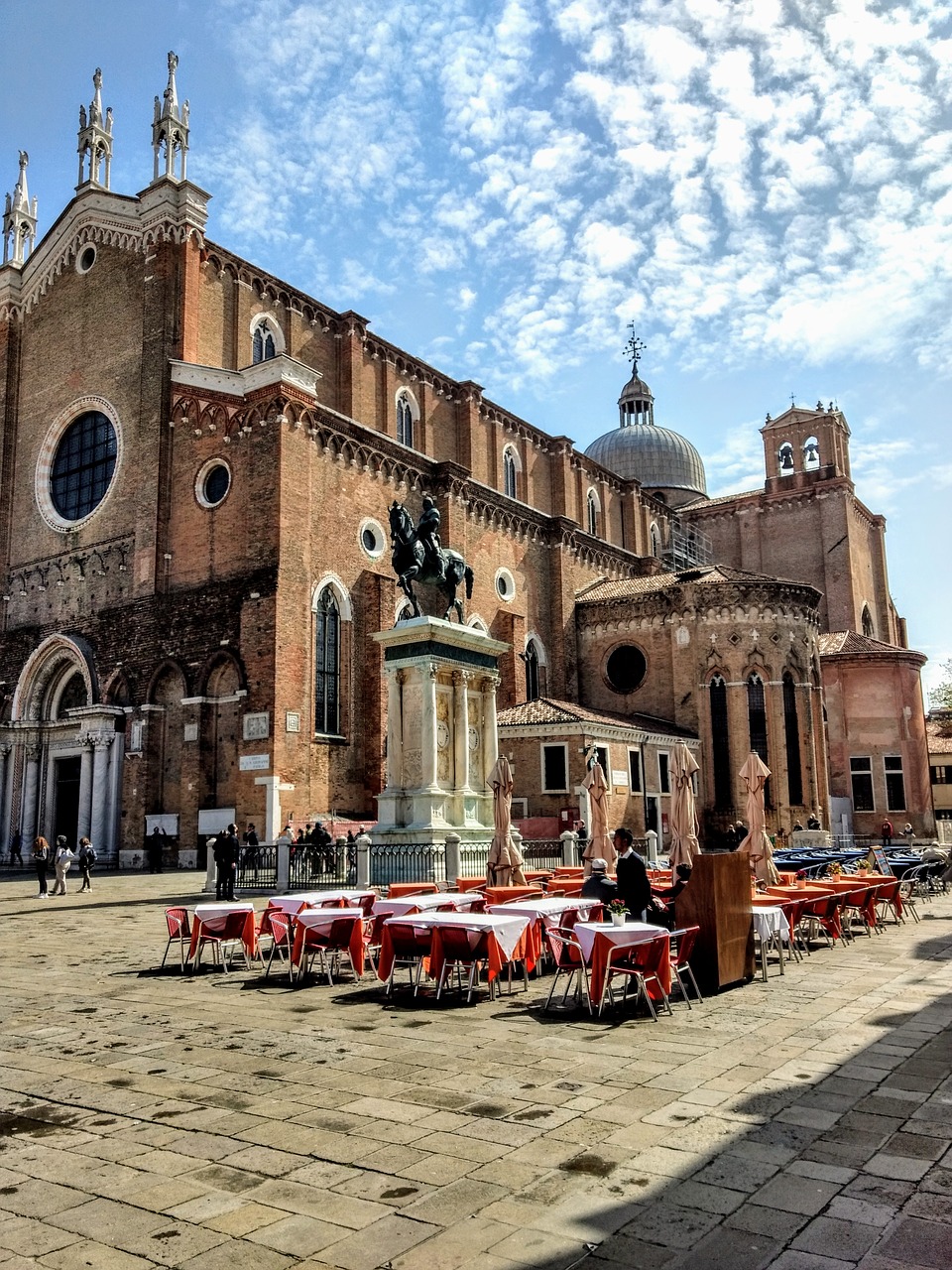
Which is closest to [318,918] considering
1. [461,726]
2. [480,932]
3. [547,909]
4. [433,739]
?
A: [480,932]

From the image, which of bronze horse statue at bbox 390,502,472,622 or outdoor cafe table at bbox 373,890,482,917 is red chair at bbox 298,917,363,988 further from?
bronze horse statue at bbox 390,502,472,622

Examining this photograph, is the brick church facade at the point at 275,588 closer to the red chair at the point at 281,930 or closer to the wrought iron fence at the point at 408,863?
the wrought iron fence at the point at 408,863

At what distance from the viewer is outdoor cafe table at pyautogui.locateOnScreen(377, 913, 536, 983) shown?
866 centimetres

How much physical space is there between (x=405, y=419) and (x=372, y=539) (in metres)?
7.15

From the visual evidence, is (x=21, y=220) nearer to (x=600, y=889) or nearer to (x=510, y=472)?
(x=510, y=472)

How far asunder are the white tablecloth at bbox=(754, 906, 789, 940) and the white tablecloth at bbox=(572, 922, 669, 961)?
2.08m

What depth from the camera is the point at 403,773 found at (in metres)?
18.9

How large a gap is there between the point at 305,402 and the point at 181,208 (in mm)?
7161

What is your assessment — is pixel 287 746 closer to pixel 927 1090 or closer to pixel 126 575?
pixel 126 575

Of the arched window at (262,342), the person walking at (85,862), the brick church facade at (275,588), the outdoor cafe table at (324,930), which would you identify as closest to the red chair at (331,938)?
the outdoor cafe table at (324,930)

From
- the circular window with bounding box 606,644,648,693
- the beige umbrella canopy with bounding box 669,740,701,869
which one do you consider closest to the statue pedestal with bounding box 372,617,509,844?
the beige umbrella canopy with bounding box 669,740,701,869

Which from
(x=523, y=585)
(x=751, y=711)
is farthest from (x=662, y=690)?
(x=523, y=585)

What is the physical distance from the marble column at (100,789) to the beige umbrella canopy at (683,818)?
52.5ft

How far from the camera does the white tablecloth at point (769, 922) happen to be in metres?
9.69
